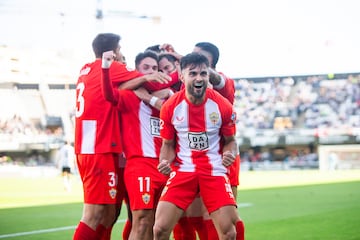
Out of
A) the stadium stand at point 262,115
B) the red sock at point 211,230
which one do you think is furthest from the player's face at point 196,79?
the stadium stand at point 262,115

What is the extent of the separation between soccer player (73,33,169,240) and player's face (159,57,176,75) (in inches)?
24.6

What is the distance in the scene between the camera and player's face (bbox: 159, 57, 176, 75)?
7426mm

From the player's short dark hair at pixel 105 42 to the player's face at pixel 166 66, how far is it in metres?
0.70

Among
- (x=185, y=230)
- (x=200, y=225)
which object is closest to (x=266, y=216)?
(x=185, y=230)

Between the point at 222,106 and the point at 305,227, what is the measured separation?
595cm

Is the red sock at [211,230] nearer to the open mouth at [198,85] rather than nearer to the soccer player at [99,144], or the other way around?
the soccer player at [99,144]

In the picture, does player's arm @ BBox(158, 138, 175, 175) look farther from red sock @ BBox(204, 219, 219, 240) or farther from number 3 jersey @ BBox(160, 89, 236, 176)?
red sock @ BBox(204, 219, 219, 240)

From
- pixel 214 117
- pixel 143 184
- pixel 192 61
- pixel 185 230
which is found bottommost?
pixel 185 230

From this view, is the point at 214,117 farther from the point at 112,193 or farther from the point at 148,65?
the point at 112,193

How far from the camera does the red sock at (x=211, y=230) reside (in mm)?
6672

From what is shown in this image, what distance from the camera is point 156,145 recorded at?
270 inches

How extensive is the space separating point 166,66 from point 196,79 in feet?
4.25

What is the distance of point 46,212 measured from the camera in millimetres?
15484

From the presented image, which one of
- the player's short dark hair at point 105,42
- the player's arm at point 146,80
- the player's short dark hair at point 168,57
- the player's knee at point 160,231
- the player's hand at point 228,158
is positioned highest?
the player's short dark hair at point 105,42
